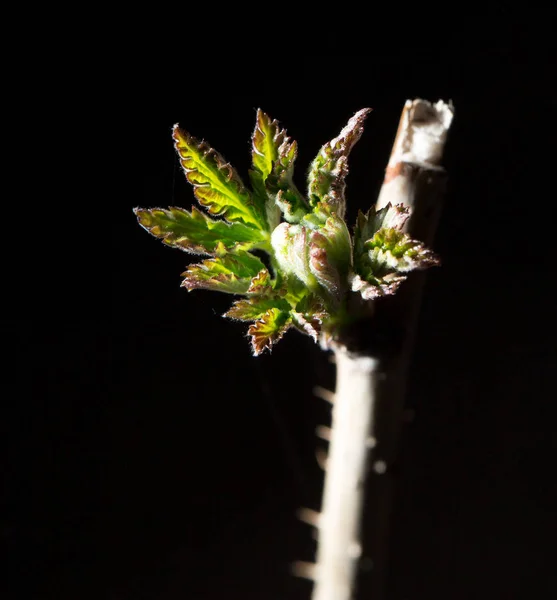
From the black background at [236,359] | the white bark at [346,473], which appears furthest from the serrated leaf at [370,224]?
the black background at [236,359]

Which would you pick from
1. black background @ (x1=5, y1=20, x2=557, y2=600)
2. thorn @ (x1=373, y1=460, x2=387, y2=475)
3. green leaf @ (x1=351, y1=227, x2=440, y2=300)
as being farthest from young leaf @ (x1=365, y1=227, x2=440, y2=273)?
black background @ (x1=5, y1=20, x2=557, y2=600)

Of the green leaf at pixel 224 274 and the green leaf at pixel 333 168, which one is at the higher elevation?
the green leaf at pixel 333 168

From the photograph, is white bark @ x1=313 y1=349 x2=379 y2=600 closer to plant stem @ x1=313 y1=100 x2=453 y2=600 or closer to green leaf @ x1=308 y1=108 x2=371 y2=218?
plant stem @ x1=313 y1=100 x2=453 y2=600

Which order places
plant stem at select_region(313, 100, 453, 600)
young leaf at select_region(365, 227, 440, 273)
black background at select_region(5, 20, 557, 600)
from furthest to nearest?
1. black background at select_region(5, 20, 557, 600)
2. plant stem at select_region(313, 100, 453, 600)
3. young leaf at select_region(365, 227, 440, 273)

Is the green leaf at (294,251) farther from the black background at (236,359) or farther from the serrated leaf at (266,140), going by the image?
the black background at (236,359)

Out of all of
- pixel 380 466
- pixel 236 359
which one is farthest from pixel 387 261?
pixel 236 359

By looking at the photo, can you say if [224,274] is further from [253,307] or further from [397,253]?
[397,253]
